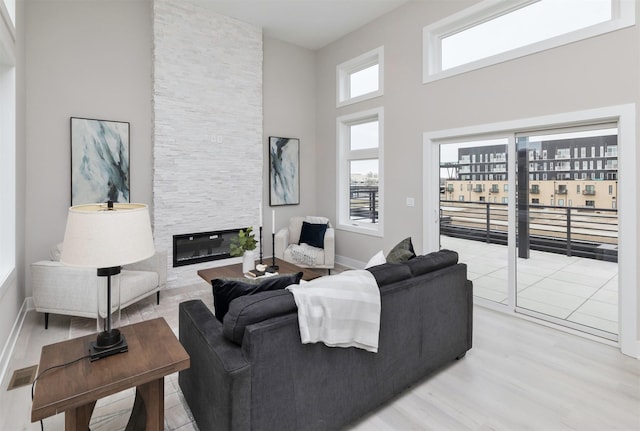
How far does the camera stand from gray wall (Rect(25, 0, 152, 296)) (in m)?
3.61

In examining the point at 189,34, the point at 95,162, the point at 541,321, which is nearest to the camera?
the point at 541,321

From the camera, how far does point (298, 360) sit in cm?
159

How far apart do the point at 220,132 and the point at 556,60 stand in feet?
13.3

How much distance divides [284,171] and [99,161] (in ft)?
8.66

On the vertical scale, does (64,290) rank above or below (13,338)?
above

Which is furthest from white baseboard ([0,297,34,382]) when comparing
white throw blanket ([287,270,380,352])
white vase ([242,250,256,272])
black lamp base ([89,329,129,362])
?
white throw blanket ([287,270,380,352])

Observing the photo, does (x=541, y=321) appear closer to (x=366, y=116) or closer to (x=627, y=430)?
(x=627, y=430)

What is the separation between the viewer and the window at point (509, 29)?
9.30 feet

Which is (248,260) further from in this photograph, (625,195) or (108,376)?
(625,195)

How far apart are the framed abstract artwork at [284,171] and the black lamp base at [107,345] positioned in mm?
3988

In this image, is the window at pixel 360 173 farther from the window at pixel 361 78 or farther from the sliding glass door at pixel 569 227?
the sliding glass door at pixel 569 227

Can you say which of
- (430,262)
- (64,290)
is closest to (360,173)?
(430,262)

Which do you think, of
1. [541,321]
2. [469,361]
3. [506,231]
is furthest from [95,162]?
[541,321]

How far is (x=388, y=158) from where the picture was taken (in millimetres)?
4672
